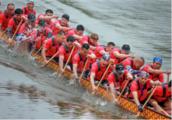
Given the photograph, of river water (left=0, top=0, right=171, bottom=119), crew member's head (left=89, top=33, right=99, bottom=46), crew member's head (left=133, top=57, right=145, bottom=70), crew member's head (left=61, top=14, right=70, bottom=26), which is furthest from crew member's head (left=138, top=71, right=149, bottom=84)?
crew member's head (left=61, top=14, right=70, bottom=26)

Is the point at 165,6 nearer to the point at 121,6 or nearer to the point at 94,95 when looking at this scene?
the point at 121,6

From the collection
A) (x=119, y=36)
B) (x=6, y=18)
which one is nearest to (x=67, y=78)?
(x=6, y=18)

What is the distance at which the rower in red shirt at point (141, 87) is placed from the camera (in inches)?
533

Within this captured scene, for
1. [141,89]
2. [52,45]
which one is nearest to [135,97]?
[141,89]

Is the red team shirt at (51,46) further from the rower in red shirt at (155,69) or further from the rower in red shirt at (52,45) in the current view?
the rower in red shirt at (155,69)

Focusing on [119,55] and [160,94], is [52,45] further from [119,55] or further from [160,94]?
[160,94]

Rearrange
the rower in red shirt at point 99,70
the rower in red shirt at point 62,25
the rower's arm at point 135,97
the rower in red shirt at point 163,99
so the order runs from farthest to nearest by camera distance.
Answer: the rower in red shirt at point 62,25, the rower in red shirt at point 99,70, the rower's arm at point 135,97, the rower in red shirt at point 163,99

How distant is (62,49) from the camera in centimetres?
1722

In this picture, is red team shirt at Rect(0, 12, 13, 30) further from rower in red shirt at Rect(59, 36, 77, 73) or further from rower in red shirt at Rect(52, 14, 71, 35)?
rower in red shirt at Rect(59, 36, 77, 73)

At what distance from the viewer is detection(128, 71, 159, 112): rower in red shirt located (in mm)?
13547

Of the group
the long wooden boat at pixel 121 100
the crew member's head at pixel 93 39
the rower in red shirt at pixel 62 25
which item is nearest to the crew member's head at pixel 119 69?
the long wooden boat at pixel 121 100

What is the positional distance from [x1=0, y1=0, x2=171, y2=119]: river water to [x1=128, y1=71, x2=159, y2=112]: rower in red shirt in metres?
0.51

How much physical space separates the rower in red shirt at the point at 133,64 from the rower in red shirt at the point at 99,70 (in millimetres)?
584

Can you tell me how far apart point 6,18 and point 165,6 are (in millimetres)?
17142
